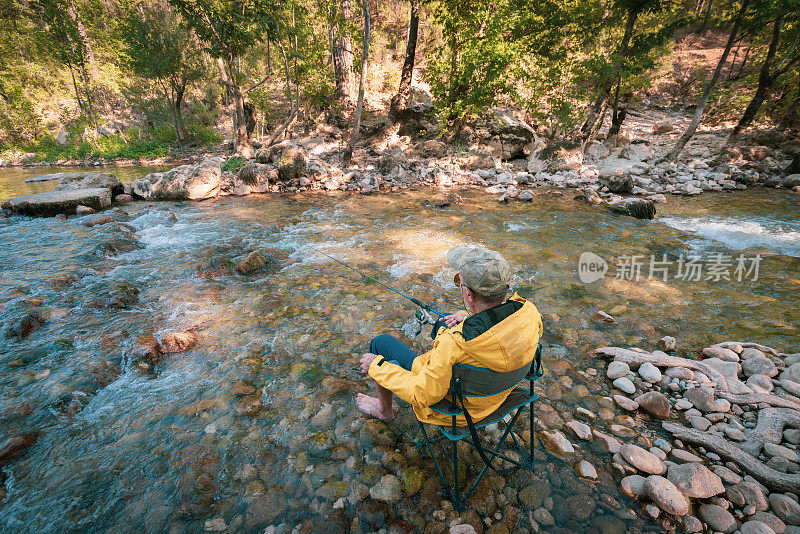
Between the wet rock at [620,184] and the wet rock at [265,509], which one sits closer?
the wet rock at [265,509]

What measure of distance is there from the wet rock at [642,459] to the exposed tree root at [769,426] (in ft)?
2.57

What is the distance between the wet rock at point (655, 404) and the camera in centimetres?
297

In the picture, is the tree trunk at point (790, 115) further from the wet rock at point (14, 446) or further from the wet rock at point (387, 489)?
the wet rock at point (14, 446)

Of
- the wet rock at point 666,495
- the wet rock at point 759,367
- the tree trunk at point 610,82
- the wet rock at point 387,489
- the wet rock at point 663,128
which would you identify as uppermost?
the tree trunk at point 610,82

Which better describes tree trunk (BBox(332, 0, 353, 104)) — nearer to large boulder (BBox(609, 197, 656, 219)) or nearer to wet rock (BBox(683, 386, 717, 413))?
large boulder (BBox(609, 197, 656, 219))

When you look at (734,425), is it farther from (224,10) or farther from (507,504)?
(224,10)

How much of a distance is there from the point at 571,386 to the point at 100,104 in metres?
38.3

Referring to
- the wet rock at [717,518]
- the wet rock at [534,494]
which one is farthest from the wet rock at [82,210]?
the wet rock at [717,518]

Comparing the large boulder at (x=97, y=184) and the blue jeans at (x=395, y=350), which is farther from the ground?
the large boulder at (x=97, y=184)

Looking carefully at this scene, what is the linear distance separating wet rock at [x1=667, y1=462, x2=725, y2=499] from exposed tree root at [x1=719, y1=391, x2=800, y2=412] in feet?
3.62

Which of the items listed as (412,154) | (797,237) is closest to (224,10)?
(412,154)

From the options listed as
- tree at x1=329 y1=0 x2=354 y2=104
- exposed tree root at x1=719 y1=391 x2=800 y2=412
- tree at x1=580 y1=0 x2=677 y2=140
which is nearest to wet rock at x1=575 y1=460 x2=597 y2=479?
exposed tree root at x1=719 y1=391 x2=800 y2=412

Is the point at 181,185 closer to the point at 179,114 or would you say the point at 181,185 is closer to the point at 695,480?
the point at 695,480

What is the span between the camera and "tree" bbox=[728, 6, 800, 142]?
13484mm
